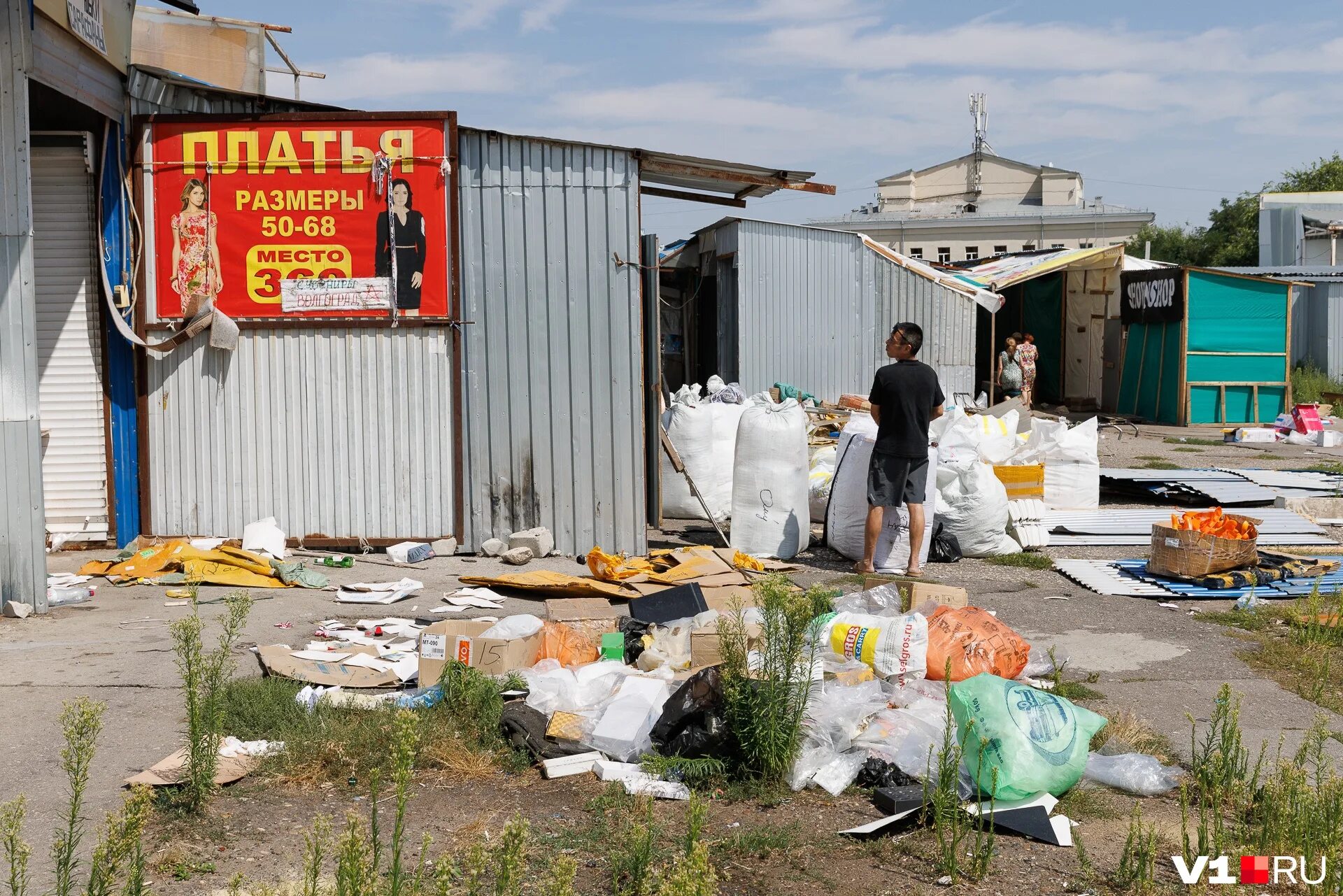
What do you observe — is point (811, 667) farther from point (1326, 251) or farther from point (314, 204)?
point (1326, 251)

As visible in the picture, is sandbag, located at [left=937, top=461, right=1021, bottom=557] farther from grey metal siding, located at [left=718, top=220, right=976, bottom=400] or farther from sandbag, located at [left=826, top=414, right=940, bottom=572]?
grey metal siding, located at [left=718, top=220, right=976, bottom=400]

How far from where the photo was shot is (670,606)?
6426 millimetres

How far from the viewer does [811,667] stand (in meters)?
4.51

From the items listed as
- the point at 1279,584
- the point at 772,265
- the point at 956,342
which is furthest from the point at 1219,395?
the point at 1279,584

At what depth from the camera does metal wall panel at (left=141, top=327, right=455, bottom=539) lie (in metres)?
9.10

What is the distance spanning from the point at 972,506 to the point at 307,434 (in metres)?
4.85

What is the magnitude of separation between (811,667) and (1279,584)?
512 cm

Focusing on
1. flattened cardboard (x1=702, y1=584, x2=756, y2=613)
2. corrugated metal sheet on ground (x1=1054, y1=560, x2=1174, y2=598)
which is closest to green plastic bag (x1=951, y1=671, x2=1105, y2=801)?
flattened cardboard (x1=702, y1=584, x2=756, y2=613)

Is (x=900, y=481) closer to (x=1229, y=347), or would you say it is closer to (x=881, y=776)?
(x=881, y=776)

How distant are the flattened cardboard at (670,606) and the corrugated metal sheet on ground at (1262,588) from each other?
353cm

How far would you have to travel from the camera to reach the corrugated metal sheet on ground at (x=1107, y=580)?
8.16 metres

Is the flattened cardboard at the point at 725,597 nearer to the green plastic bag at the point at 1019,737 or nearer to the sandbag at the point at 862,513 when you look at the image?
the sandbag at the point at 862,513

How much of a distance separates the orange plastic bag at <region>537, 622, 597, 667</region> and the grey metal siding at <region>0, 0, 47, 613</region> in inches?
126

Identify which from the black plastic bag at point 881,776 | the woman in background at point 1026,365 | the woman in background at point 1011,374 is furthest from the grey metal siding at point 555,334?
the woman in background at point 1026,365
